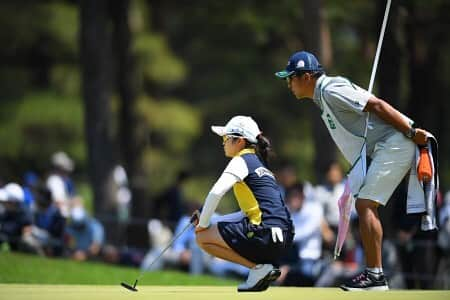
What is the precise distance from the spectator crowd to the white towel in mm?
4666

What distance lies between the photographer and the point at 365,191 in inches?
382

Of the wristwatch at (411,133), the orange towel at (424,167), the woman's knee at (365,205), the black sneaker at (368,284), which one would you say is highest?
the wristwatch at (411,133)

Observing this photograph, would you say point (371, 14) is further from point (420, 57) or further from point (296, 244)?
point (296, 244)

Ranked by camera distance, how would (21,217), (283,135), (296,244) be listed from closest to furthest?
1. (296,244)
2. (21,217)
3. (283,135)

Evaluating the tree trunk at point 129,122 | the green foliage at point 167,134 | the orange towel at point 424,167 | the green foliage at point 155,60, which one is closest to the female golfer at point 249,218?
the orange towel at point 424,167

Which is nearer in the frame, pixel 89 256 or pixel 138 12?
pixel 89 256

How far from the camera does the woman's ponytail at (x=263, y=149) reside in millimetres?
10117

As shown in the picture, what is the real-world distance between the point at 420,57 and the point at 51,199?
23.6 feet

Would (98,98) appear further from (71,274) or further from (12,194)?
(71,274)

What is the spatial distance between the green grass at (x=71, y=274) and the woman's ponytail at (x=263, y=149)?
3931mm

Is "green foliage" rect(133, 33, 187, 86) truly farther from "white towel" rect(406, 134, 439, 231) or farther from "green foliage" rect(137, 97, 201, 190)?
"white towel" rect(406, 134, 439, 231)

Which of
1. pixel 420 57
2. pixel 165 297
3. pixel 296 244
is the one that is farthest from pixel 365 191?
pixel 420 57

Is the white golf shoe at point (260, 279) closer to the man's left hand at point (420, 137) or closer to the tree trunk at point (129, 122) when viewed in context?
the man's left hand at point (420, 137)

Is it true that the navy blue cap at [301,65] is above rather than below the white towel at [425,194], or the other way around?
above
